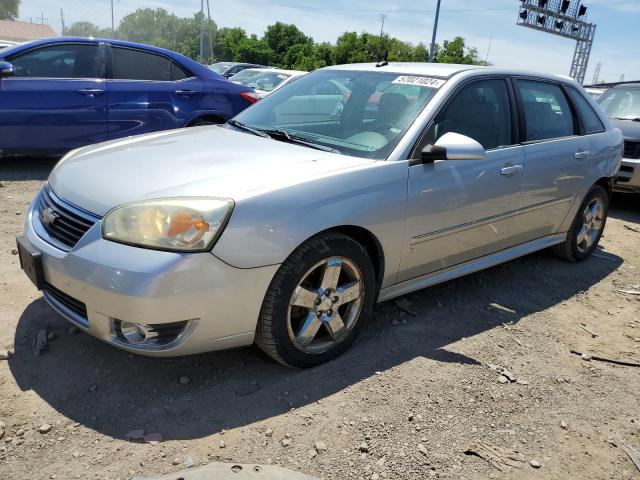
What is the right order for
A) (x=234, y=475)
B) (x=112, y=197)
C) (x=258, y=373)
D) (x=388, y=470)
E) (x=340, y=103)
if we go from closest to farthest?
Result: 1. (x=234, y=475)
2. (x=388, y=470)
3. (x=112, y=197)
4. (x=258, y=373)
5. (x=340, y=103)

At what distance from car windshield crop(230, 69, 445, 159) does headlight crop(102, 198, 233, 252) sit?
102 cm

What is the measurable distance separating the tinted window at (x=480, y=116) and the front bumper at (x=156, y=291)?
4.89 feet

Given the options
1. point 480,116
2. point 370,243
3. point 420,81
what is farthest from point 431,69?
point 370,243

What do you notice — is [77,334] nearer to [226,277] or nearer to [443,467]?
[226,277]

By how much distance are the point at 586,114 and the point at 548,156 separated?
0.98 meters

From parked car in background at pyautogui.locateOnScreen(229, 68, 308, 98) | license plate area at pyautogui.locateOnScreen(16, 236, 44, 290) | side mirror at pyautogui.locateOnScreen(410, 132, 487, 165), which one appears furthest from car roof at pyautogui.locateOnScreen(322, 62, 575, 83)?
parked car in background at pyautogui.locateOnScreen(229, 68, 308, 98)

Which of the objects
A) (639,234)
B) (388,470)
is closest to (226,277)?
(388,470)

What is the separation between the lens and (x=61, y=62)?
252 inches

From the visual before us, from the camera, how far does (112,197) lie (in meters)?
2.55

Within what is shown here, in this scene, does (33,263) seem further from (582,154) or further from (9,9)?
(9,9)

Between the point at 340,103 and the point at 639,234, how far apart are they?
14.7 feet

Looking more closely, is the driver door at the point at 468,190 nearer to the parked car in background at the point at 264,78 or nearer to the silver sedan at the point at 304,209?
the silver sedan at the point at 304,209

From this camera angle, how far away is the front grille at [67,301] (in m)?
2.52

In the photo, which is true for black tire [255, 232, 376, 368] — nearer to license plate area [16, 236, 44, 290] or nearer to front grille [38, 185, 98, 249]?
front grille [38, 185, 98, 249]
